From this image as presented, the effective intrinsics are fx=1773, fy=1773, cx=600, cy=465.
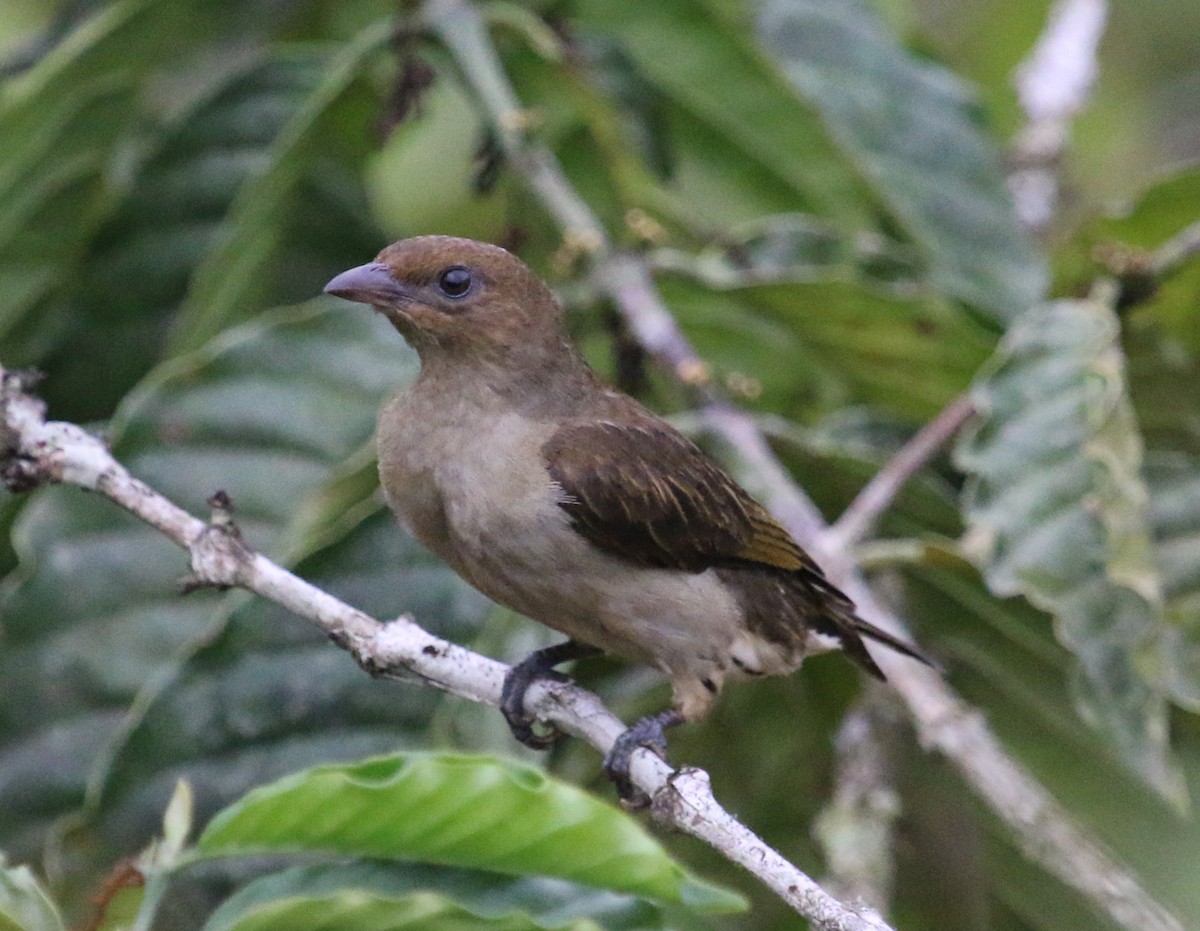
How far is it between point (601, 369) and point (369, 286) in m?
1.14

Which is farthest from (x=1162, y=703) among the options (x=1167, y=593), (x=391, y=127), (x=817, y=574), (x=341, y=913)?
(x=391, y=127)

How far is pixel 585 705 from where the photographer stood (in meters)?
2.85

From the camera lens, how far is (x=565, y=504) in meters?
3.02

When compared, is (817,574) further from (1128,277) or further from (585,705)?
(1128,277)

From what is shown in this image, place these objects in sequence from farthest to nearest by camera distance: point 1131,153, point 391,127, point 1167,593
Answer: point 1131,153 < point 391,127 < point 1167,593

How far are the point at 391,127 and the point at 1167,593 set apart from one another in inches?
73.5

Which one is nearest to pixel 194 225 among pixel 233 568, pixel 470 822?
pixel 233 568

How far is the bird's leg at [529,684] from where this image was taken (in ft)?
9.75

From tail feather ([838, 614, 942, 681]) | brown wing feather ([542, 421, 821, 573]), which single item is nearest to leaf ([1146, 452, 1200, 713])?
tail feather ([838, 614, 942, 681])

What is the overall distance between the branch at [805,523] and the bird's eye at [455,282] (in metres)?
0.50

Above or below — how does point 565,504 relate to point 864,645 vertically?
above

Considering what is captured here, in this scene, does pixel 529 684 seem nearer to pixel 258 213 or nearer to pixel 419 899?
pixel 419 899

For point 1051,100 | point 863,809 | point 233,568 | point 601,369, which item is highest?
point 1051,100

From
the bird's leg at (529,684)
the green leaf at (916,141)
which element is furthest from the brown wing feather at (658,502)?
the green leaf at (916,141)
